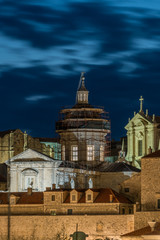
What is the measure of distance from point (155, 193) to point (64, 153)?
25.9 meters

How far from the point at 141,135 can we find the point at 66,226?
29387 millimetres

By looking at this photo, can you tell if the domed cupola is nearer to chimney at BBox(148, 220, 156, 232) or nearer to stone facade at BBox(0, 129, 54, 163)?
stone facade at BBox(0, 129, 54, 163)

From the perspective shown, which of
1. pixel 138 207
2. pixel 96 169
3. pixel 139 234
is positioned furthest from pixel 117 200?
pixel 96 169

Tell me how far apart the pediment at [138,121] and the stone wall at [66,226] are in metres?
28.9

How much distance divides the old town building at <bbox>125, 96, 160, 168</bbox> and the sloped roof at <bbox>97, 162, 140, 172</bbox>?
5.31 meters

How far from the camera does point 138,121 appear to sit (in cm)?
10275

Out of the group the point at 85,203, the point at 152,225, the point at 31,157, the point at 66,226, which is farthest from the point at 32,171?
the point at 152,225

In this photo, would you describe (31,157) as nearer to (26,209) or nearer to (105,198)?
(26,209)

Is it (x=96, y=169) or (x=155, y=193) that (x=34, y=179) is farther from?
(x=155, y=193)

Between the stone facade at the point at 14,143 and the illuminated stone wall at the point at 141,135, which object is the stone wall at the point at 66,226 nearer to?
the illuminated stone wall at the point at 141,135

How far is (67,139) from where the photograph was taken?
326 feet

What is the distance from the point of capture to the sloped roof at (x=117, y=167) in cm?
9394

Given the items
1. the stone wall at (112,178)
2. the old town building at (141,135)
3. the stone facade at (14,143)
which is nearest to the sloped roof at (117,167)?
the stone wall at (112,178)

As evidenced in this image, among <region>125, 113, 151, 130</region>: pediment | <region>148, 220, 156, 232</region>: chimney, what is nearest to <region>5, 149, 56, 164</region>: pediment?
<region>125, 113, 151, 130</region>: pediment
